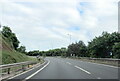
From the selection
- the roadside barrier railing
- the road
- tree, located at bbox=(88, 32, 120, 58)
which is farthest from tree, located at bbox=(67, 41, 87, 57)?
the roadside barrier railing

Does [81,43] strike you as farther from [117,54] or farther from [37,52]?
[37,52]

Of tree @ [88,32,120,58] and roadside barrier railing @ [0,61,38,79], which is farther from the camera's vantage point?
tree @ [88,32,120,58]

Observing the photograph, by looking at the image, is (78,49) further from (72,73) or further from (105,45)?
(72,73)

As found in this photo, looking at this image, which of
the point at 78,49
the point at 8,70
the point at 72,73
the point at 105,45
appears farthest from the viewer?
the point at 78,49

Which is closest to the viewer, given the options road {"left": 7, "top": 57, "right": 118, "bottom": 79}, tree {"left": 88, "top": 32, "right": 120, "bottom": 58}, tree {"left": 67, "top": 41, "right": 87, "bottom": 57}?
road {"left": 7, "top": 57, "right": 118, "bottom": 79}

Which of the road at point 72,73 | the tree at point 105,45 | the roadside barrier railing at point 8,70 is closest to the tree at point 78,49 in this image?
the tree at point 105,45

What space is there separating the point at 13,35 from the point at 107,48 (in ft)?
110

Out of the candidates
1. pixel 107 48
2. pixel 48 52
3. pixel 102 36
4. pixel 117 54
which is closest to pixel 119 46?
pixel 117 54

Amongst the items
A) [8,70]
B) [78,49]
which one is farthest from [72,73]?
[78,49]

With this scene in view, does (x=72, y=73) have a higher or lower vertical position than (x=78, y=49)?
lower

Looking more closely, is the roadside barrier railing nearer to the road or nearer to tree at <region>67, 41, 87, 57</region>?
the road

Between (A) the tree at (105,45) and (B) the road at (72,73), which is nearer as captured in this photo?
(B) the road at (72,73)

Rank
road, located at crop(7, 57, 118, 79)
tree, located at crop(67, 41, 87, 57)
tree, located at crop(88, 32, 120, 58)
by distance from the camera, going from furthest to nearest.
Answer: tree, located at crop(67, 41, 87, 57) < tree, located at crop(88, 32, 120, 58) < road, located at crop(7, 57, 118, 79)

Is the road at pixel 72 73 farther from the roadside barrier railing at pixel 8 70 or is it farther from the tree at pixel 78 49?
the tree at pixel 78 49
